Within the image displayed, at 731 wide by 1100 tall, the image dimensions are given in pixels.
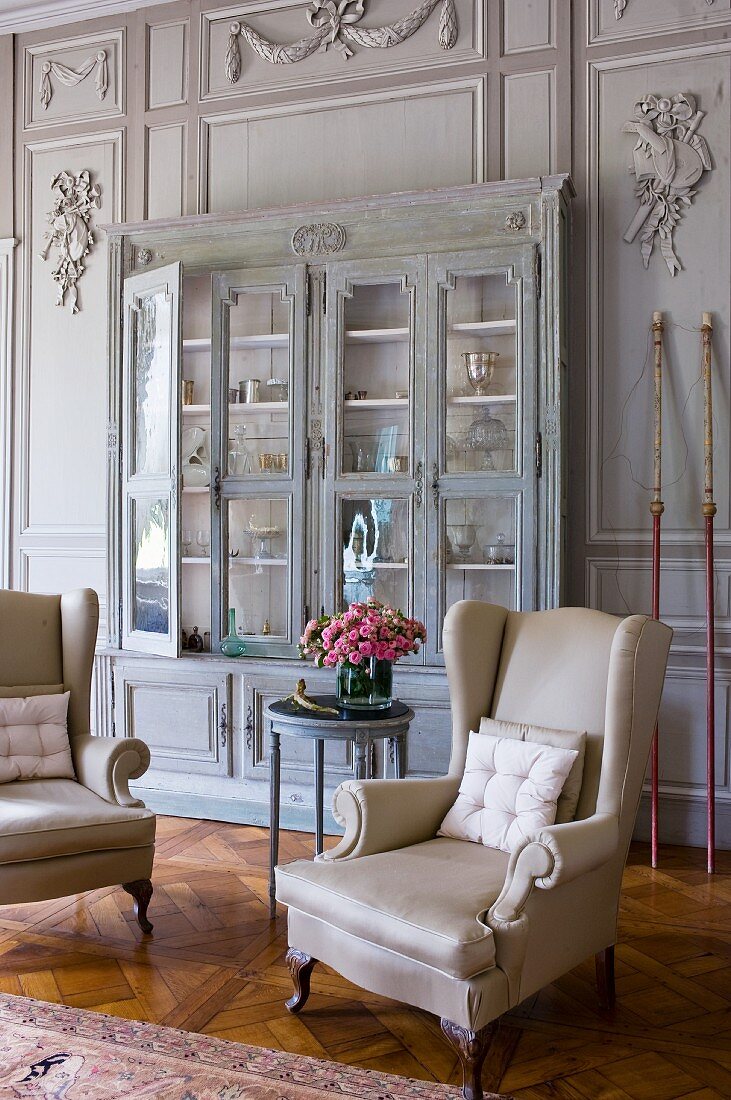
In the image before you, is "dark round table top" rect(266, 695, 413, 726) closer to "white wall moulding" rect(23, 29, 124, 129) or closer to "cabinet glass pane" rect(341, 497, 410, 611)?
"cabinet glass pane" rect(341, 497, 410, 611)

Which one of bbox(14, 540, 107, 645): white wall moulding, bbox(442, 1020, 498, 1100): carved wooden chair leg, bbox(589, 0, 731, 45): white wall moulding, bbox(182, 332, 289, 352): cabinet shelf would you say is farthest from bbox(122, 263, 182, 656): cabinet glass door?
bbox(442, 1020, 498, 1100): carved wooden chair leg

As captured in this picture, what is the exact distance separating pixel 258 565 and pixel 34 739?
1.27m

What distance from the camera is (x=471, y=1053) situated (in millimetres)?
2090

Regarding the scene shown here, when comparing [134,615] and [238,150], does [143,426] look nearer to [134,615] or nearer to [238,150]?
[134,615]

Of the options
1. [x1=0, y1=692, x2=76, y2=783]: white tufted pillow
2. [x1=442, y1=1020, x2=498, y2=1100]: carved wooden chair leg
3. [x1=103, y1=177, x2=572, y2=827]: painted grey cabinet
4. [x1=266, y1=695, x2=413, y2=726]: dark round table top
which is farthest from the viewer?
[x1=103, y1=177, x2=572, y2=827]: painted grey cabinet

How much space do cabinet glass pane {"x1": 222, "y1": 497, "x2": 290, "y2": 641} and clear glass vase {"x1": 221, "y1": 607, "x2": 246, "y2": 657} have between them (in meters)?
0.02

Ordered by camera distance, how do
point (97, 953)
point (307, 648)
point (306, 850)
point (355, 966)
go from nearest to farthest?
1. point (355, 966)
2. point (97, 953)
3. point (307, 648)
4. point (306, 850)

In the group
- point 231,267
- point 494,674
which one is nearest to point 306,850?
point 494,674

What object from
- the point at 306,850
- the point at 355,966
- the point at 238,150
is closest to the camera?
the point at 355,966

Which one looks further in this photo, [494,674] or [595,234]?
[595,234]

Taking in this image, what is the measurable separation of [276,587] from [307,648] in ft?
3.71

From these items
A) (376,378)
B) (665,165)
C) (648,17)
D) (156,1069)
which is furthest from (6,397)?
(156,1069)

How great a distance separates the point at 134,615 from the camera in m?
4.34

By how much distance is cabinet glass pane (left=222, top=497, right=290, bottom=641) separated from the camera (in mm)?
4219
